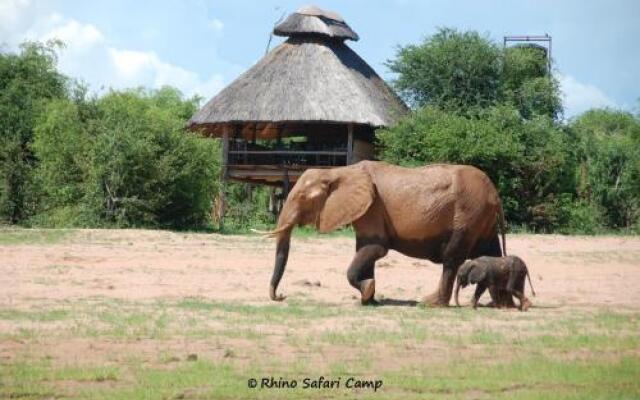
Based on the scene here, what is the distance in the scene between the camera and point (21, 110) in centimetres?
3044

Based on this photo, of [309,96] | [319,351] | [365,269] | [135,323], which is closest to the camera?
[319,351]

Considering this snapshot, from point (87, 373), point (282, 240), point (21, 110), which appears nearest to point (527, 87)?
point (21, 110)

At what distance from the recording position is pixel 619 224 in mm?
33812

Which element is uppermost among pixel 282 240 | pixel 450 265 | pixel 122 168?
pixel 122 168

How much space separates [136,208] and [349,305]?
12.0m

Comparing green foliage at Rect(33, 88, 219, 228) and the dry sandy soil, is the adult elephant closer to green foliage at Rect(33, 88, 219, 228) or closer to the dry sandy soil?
the dry sandy soil

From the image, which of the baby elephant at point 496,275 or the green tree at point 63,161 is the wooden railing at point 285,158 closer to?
the green tree at point 63,161

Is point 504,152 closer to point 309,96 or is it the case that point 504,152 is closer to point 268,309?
point 309,96

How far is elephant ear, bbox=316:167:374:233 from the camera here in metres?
13.4

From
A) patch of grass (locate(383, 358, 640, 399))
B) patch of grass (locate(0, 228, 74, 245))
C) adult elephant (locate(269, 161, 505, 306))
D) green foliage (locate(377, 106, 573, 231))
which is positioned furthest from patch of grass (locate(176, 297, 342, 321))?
green foliage (locate(377, 106, 573, 231))

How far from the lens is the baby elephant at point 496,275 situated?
13.1 m

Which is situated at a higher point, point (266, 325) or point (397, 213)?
point (397, 213)

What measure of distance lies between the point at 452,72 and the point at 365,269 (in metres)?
22.7

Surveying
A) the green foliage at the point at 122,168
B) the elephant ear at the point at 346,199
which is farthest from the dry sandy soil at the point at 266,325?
the green foliage at the point at 122,168
